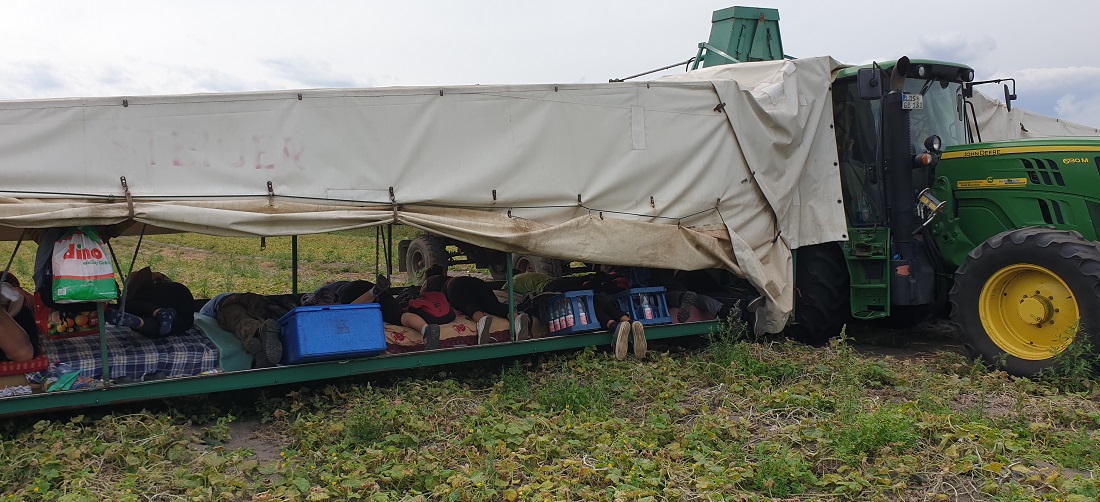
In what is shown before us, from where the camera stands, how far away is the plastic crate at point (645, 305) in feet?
26.1

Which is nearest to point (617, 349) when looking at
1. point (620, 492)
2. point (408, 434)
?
point (408, 434)

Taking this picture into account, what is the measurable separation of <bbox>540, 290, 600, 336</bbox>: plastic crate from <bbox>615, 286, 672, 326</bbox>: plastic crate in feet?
1.27

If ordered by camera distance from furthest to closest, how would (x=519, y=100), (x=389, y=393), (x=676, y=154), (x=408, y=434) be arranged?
1. (x=676, y=154)
2. (x=519, y=100)
3. (x=389, y=393)
4. (x=408, y=434)

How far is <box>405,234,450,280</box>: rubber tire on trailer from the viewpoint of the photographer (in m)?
12.9

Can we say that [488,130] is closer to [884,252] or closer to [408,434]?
[408,434]

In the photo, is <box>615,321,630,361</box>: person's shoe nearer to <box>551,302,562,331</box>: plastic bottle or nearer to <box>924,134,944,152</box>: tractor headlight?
<box>551,302,562,331</box>: plastic bottle

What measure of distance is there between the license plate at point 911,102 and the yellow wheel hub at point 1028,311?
1.69 m

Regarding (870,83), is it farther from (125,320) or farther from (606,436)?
(125,320)

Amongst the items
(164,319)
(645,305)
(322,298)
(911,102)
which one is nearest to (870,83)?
(911,102)

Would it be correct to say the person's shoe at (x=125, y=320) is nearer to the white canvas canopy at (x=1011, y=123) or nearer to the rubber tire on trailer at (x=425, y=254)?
the rubber tire on trailer at (x=425, y=254)

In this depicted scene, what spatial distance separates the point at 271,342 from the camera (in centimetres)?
641

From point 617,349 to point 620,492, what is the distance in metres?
2.91

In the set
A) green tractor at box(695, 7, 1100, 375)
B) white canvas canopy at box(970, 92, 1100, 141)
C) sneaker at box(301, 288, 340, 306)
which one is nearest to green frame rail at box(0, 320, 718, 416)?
sneaker at box(301, 288, 340, 306)

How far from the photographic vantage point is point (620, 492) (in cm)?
459
